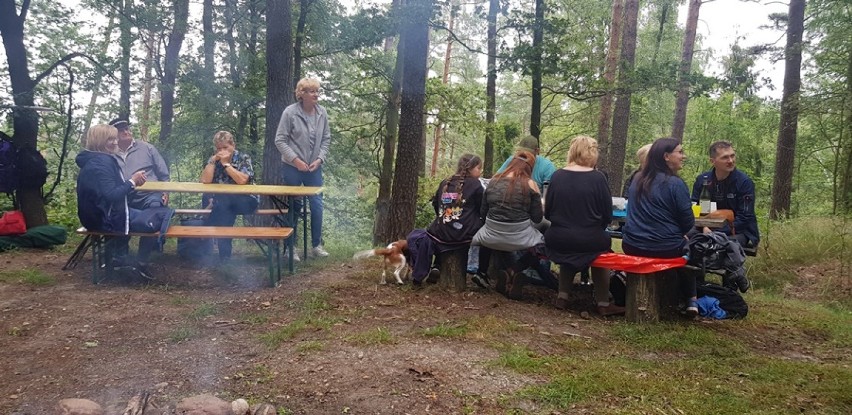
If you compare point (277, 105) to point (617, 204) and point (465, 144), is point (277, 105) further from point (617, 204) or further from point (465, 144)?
point (465, 144)

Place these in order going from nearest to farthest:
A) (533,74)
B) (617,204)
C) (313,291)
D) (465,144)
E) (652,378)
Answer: (652,378) < (313,291) < (617,204) < (533,74) < (465,144)

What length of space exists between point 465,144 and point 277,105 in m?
21.5

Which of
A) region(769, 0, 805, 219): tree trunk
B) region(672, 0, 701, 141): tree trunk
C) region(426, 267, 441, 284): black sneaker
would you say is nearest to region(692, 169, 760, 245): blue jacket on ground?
region(426, 267, 441, 284): black sneaker

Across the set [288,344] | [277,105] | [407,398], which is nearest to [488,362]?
[407,398]

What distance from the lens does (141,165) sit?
19.9 ft

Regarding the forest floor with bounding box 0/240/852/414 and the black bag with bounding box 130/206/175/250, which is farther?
the black bag with bounding box 130/206/175/250

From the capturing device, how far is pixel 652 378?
311 cm

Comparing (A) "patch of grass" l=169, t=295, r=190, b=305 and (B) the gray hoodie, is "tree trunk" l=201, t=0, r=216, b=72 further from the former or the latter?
(A) "patch of grass" l=169, t=295, r=190, b=305

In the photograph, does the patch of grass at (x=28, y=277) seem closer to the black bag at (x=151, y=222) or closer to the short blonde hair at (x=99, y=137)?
the black bag at (x=151, y=222)

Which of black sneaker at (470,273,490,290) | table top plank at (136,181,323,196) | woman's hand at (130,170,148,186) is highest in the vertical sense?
woman's hand at (130,170,148,186)

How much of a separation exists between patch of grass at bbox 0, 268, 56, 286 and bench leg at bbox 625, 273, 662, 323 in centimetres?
535

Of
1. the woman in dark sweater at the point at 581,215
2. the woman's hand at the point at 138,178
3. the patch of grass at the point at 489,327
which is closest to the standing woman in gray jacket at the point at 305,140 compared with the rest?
the woman's hand at the point at 138,178

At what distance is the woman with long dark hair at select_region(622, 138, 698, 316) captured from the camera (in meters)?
4.24

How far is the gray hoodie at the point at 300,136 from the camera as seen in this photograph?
5.88m
